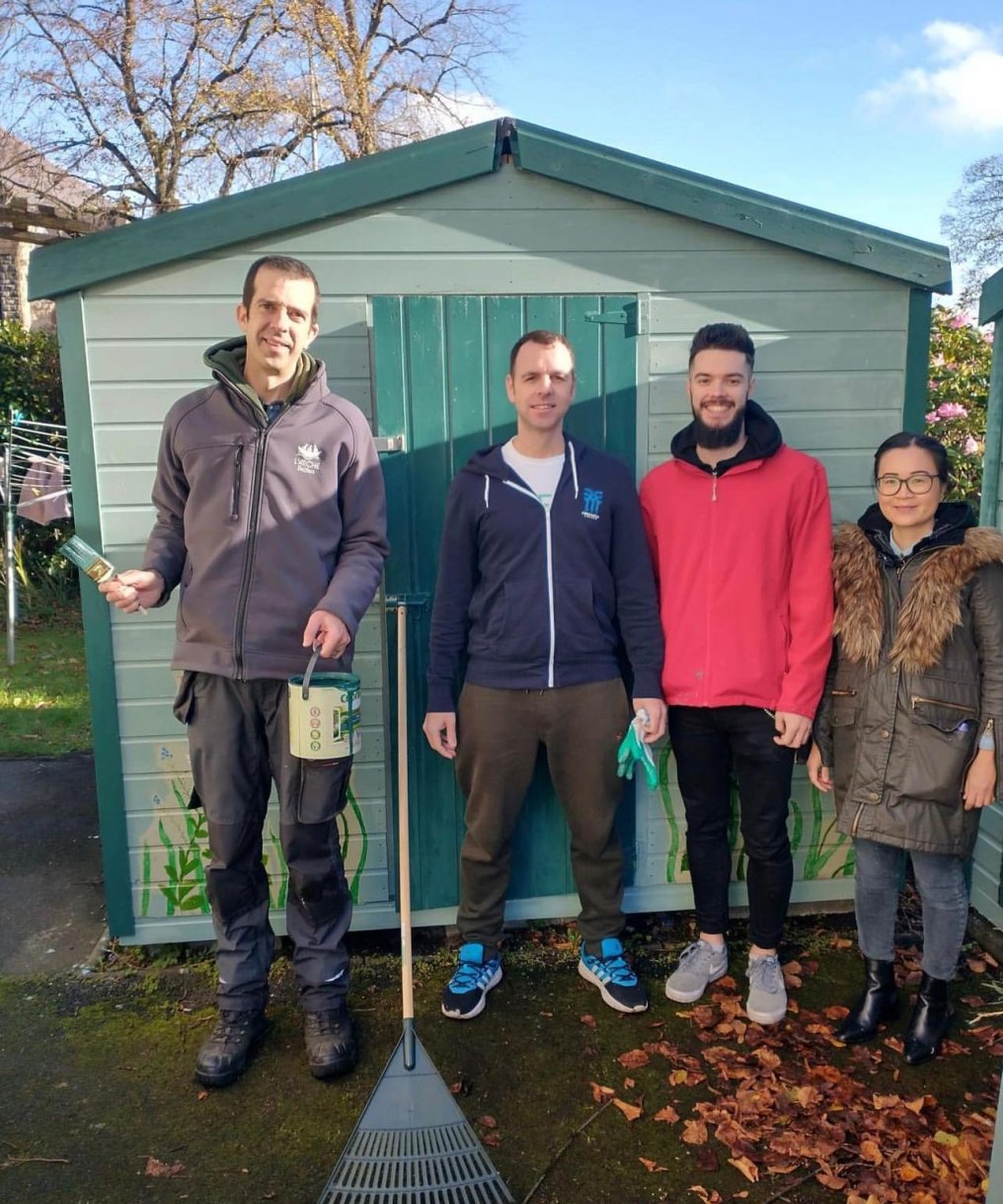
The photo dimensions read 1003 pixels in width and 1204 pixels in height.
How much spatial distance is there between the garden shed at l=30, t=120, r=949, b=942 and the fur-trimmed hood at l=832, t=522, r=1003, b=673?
0.65 metres

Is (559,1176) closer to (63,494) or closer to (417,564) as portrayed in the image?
(417,564)

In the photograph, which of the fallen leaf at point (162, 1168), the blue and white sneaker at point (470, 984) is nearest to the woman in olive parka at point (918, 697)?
the blue and white sneaker at point (470, 984)

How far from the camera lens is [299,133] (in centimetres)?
1393

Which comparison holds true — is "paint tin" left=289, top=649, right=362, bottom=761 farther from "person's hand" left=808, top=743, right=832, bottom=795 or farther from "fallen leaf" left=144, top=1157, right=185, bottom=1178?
"person's hand" left=808, top=743, right=832, bottom=795

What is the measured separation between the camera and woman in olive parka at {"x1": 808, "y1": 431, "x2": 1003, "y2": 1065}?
2.61 m

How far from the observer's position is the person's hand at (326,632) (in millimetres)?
2480

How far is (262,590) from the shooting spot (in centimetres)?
256

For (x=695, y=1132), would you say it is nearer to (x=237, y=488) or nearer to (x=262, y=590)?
(x=262, y=590)

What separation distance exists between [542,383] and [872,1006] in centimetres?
212

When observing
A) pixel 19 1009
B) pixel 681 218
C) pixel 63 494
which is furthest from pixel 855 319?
pixel 63 494

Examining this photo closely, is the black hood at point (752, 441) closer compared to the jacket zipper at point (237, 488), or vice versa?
the jacket zipper at point (237, 488)

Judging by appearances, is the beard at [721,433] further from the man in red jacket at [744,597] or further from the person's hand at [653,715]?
the person's hand at [653,715]

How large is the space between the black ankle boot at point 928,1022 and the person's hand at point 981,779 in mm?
589

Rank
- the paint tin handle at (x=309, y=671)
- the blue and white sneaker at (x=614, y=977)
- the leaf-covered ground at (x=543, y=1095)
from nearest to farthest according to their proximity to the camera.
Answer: the leaf-covered ground at (x=543, y=1095), the paint tin handle at (x=309, y=671), the blue and white sneaker at (x=614, y=977)
